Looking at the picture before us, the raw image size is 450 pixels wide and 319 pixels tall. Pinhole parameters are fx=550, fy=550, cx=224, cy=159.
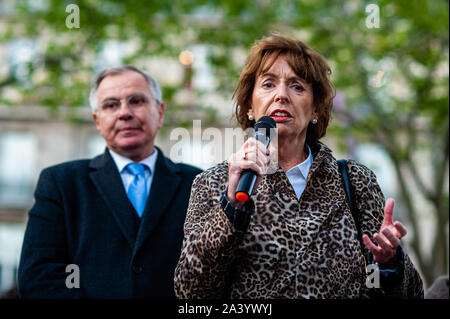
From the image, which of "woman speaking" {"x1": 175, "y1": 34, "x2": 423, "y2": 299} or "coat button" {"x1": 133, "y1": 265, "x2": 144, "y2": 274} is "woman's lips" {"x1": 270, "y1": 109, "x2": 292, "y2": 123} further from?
"coat button" {"x1": 133, "y1": 265, "x2": 144, "y2": 274}

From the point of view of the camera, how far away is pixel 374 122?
10.6 meters

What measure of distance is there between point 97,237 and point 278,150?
49.2 inches

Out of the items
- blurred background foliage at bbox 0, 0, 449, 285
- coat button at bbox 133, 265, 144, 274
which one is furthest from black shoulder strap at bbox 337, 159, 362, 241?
blurred background foliage at bbox 0, 0, 449, 285

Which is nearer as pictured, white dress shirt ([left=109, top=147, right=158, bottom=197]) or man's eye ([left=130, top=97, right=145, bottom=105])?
white dress shirt ([left=109, top=147, right=158, bottom=197])

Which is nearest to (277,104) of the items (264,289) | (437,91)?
(264,289)

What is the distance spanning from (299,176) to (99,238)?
128cm

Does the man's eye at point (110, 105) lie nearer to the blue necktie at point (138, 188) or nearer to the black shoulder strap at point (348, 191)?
the blue necktie at point (138, 188)

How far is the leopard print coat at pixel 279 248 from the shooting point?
2.15 metres

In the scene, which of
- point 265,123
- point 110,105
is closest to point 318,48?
point 110,105

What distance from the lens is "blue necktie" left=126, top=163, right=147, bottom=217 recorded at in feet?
11.0

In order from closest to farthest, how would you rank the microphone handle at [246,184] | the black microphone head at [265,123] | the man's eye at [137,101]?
the microphone handle at [246,184] → the black microphone head at [265,123] → the man's eye at [137,101]

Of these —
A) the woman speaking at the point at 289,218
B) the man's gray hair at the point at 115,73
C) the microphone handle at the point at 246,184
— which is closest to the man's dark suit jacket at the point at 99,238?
the man's gray hair at the point at 115,73

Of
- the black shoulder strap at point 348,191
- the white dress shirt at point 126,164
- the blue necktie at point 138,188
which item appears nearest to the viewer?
the black shoulder strap at point 348,191
